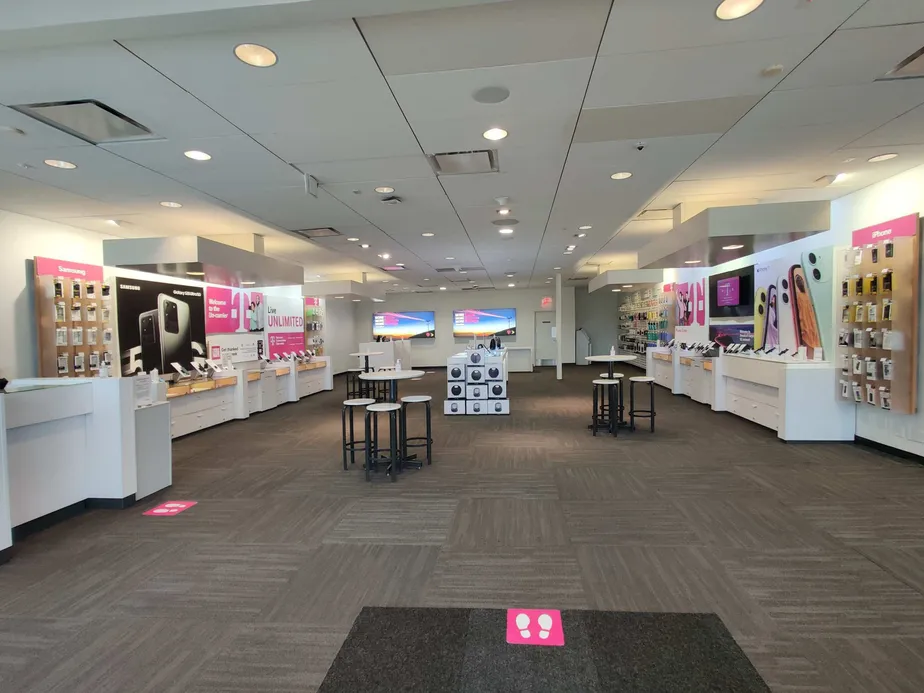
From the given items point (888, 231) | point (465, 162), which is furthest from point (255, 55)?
point (888, 231)

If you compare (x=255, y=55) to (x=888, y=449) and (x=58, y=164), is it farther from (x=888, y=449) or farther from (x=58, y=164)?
(x=888, y=449)

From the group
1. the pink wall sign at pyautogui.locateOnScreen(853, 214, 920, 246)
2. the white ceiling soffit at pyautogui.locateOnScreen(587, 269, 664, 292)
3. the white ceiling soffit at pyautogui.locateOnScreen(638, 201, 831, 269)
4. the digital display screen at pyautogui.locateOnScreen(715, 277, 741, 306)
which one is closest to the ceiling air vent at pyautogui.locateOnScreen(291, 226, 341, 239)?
the white ceiling soffit at pyautogui.locateOnScreen(638, 201, 831, 269)

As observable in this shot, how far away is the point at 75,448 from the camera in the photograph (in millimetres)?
3537

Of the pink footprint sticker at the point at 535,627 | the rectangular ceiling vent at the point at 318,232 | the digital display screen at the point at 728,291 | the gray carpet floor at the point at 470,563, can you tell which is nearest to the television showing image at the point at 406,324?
the rectangular ceiling vent at the point at 318,232

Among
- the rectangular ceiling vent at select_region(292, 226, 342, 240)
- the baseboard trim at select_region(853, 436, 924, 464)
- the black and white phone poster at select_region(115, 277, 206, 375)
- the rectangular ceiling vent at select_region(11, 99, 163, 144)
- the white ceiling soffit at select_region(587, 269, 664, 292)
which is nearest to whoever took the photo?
the rectangular ceiling vent at select_region(11, 99, 163, 144)

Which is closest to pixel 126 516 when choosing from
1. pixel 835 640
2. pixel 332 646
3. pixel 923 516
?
pixel 332 646

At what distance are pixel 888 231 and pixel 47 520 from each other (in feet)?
25.2

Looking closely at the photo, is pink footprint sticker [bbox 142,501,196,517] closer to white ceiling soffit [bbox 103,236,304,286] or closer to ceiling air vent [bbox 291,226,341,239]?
white ceiling soffit [bbox 103,236,304,286]

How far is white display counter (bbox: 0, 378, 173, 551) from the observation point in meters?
3.13

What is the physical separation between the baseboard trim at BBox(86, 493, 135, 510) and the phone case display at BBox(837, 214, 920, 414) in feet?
22.7

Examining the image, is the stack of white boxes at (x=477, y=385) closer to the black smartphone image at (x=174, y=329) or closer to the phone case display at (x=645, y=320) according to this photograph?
the black smartphone image at (x=174, y=329)

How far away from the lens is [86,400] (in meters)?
3.53

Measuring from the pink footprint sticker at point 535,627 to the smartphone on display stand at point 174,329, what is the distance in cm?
675

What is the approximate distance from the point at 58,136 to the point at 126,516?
275 centimetres
